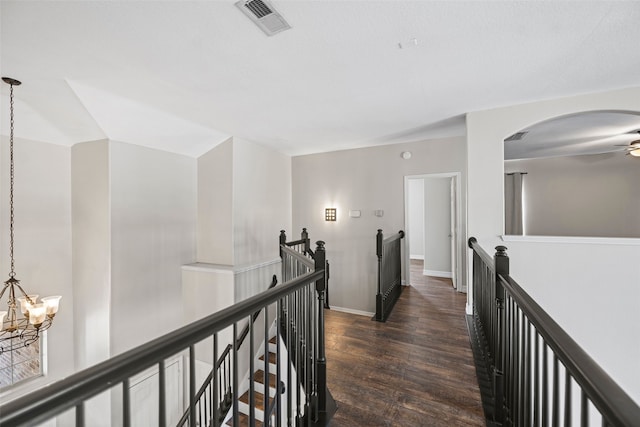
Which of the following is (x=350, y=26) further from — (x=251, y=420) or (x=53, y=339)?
(x=53, y=339)

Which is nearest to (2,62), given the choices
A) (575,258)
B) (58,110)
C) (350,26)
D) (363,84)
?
(58,110)

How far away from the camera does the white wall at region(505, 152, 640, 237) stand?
5715mm

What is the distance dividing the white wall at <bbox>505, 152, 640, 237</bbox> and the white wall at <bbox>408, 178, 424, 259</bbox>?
235cm

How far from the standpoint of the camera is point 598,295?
2947mm

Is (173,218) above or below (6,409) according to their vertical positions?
above

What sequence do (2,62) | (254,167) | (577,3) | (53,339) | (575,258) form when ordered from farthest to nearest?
(254,167) → (53,339) → (575,258) → (2,62) → (577,3)

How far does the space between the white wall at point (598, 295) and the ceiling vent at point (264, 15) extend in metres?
3.38

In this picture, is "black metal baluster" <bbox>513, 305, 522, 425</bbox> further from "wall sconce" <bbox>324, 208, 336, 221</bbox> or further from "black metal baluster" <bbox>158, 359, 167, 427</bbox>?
"wall sconce" <bbox>324, 208, 336, 221</bbox>

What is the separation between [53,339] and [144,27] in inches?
163

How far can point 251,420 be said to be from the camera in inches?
50.6

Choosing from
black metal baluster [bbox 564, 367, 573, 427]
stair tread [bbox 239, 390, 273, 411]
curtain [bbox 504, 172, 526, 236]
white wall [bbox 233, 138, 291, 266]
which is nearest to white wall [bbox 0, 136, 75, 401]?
white wall [bbox 233, 138, 291, 266]

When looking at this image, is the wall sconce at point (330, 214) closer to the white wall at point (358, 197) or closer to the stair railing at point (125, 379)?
the white wall at point (358, 197)

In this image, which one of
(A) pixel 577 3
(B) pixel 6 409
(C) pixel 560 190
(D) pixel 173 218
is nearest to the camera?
(B) pixel 6 409

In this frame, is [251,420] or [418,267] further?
[418,267]
